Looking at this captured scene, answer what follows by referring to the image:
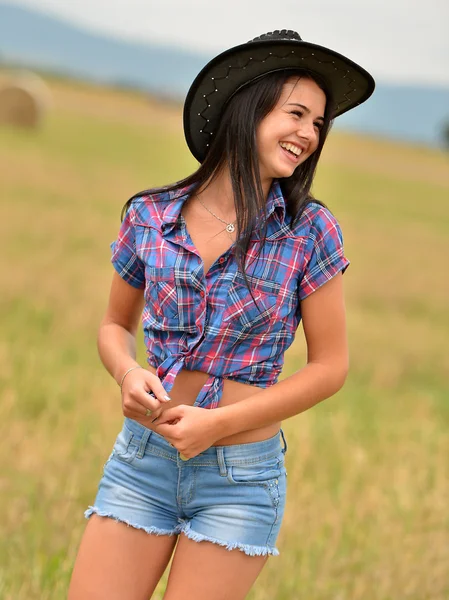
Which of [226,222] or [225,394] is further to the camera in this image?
[226,222]

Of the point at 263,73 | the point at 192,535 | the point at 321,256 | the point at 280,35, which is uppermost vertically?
the point at 280,35

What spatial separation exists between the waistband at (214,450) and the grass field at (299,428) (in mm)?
1148

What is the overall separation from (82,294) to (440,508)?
4775 millimetres

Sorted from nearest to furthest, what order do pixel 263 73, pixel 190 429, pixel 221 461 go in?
pixel 190 429
pixel 221 461
pixel 263 73

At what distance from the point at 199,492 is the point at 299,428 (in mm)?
3408

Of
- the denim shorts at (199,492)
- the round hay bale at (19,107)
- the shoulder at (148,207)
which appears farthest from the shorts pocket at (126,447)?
the round hay bale at (19,107)

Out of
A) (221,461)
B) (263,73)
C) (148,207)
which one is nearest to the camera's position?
(221,461)

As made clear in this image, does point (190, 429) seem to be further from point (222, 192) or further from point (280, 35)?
point (280, 35)

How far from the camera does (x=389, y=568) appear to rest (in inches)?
170

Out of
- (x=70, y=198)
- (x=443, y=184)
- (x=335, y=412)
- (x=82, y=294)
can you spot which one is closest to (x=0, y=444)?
(x=335, y=412)

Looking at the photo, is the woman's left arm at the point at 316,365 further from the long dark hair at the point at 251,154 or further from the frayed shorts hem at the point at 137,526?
the frayed shorts hem at the point at 137,526

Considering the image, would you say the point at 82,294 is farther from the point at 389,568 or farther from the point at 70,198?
the point at 70,198

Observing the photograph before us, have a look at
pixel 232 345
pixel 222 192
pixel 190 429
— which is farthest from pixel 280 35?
pixel 190 429

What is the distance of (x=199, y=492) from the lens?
2.51 metres
